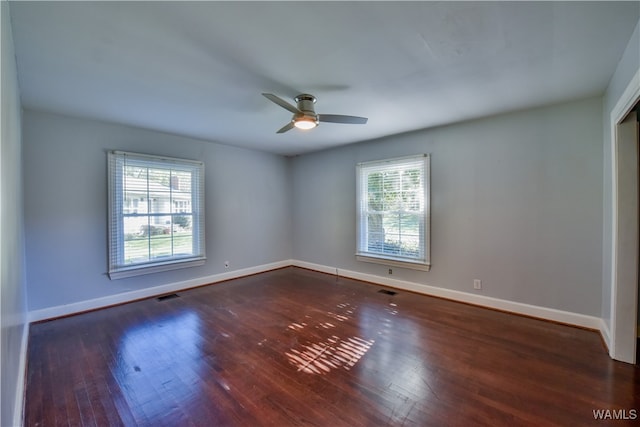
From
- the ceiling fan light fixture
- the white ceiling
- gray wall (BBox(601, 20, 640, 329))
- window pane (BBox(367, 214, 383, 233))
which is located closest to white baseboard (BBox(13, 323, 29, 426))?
the white ceiling

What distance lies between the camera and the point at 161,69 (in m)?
2.32

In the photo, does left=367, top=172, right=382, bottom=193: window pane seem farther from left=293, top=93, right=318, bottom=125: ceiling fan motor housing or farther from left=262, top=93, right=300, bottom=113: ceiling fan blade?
left=262, top=93, right=300, bottom=113: ceiling fan blade

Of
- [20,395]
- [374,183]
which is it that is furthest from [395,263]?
[20,395]

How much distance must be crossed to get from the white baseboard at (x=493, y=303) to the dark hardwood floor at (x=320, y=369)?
0.40 feet

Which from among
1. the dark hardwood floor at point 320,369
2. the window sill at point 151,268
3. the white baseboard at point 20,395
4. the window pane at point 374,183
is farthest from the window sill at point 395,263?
Result: the white baseboard at point 20,395

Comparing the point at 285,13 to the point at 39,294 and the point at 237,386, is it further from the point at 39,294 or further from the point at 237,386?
the point at 39,294

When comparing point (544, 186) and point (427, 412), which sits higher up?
point (544, 186)

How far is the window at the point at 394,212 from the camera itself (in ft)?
13.7

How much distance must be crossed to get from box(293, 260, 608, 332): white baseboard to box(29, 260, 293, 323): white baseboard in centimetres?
209

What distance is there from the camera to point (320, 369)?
2273 mm

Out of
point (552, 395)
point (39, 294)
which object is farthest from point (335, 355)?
point (39, 294)

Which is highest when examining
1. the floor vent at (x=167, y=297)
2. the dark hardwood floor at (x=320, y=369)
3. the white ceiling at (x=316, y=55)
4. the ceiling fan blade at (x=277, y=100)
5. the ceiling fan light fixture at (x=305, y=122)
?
the white ceiling at (x=316, y=55)

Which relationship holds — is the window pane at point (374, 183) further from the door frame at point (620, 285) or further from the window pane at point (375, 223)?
the door frame at point (620, 285)

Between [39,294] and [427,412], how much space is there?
14.2 feet
